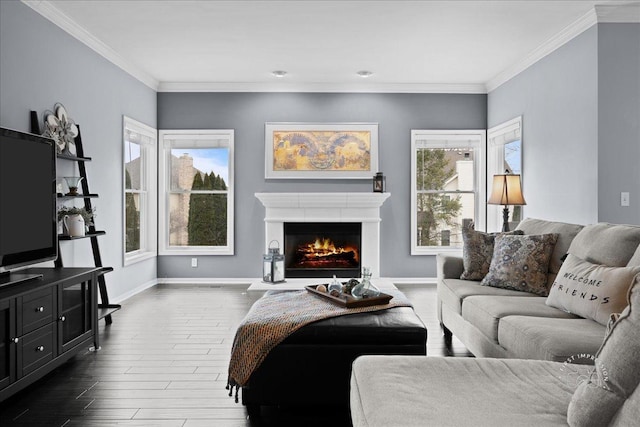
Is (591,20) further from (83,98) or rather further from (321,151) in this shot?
(83,98)

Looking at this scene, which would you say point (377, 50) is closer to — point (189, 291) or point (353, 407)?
point (189, 291)

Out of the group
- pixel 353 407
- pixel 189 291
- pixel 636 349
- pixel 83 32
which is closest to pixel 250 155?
pixel 189 291

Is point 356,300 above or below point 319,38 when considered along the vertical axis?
below

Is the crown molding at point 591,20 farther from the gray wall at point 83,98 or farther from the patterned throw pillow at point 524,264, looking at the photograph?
the gray wall at point 83,98

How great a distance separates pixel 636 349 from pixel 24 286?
3.04 meters

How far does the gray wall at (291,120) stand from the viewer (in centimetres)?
666

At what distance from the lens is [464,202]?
22.6 ft

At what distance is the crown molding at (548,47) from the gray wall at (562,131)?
0.05m

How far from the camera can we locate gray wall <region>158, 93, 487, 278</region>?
6.66 m

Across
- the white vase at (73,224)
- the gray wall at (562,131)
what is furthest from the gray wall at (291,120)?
the white vase at (73,224)

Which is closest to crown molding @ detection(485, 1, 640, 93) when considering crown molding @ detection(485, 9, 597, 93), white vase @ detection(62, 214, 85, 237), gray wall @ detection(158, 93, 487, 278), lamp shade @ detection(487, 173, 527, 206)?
crown molding @ detection(485, 9, 597, 93)

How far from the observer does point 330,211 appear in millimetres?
6492

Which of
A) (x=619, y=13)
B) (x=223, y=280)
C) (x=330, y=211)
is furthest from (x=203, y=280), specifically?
(x=619, y=13)

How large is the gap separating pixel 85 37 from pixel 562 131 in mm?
4489
